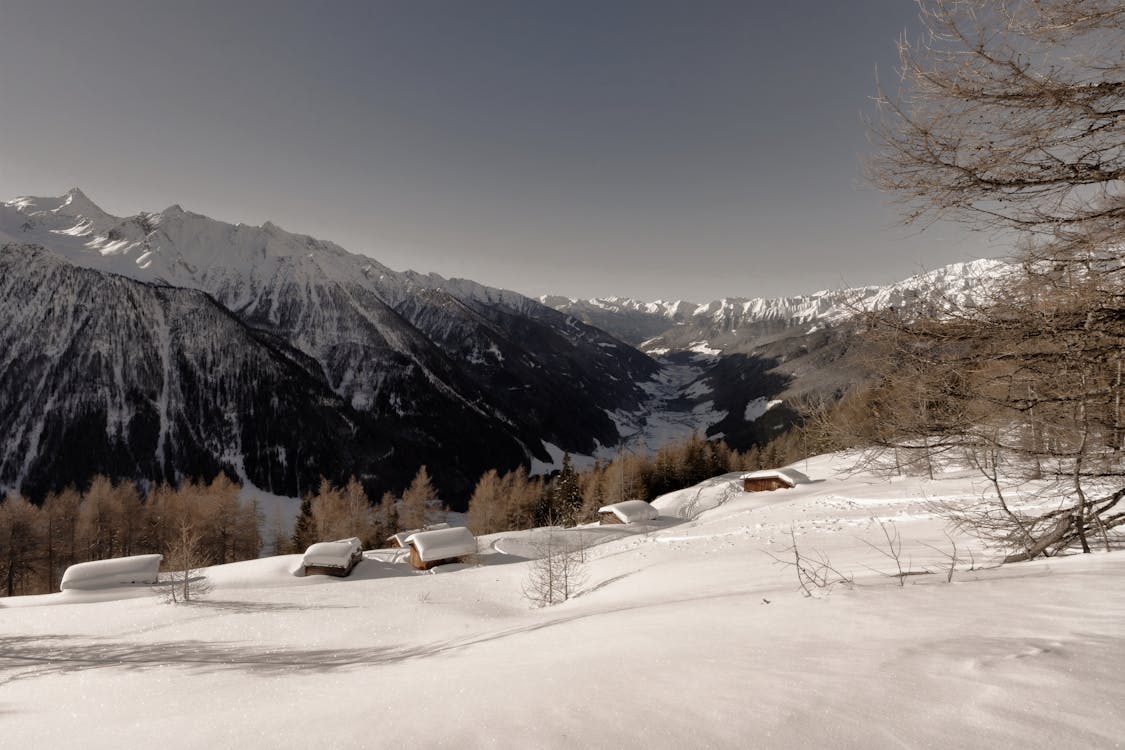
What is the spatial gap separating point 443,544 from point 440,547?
29 cm

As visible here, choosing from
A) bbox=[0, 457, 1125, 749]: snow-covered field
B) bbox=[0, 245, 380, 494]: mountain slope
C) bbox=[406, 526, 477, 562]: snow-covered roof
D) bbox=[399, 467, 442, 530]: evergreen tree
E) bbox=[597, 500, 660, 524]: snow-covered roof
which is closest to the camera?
bbox=[0, 457, 1125, 749]: snow-covered field

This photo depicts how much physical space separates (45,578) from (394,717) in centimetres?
6376

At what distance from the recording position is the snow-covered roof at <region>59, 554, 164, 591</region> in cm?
2628

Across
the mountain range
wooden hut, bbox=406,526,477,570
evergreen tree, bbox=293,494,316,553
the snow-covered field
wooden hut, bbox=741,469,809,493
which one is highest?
the mountain range

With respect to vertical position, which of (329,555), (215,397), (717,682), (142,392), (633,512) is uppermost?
(142,392)

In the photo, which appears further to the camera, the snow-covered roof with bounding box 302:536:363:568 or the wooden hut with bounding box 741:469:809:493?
the wooden hut with bounding box 741:469:809:493

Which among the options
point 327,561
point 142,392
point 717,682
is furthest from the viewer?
point 142,392

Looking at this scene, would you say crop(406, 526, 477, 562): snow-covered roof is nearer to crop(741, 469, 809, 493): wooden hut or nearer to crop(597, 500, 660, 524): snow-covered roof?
crop(597, 500, 660, 524): snow-covered roof

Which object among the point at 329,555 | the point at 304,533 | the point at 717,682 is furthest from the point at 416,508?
the point at 717,682

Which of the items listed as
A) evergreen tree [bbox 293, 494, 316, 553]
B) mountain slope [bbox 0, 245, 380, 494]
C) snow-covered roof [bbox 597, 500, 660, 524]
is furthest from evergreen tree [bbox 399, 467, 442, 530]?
mountain slope [bbox 0, 245, 380, 494]

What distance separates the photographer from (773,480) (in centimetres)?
4212

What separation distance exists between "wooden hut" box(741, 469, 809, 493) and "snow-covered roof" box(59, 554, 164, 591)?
4639cm

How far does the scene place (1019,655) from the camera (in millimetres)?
2980

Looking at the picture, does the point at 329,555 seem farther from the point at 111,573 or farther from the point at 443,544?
the point at 111,573
